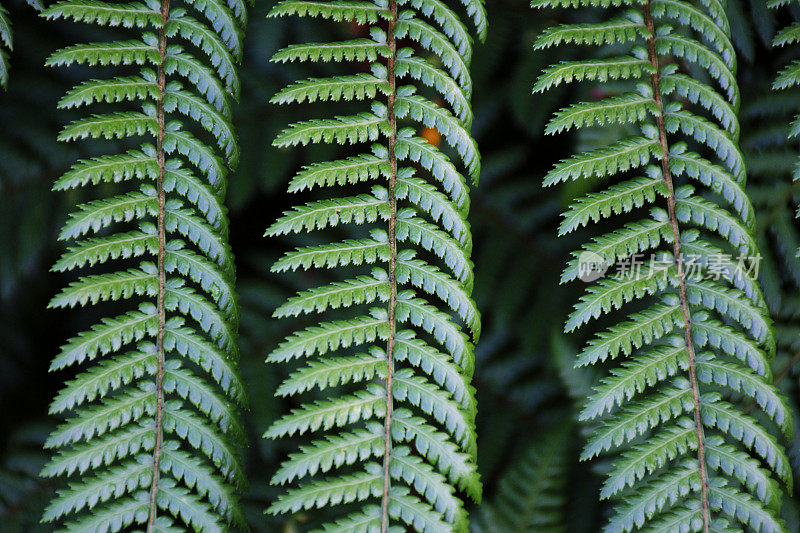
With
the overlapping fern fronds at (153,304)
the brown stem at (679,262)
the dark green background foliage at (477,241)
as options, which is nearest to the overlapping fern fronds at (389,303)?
the overlapping fern fronds at (153,304)

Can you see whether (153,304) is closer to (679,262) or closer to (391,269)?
(391,269)

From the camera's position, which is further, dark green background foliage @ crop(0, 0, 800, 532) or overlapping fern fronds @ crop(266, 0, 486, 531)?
dark green background foliage @ crop(0, 0, 800, 532)

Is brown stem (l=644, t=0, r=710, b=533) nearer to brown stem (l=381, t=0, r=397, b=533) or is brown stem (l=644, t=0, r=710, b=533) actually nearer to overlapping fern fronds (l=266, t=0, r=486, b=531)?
overlapping fern fronds (l=266, t=0, r=486, b=531)

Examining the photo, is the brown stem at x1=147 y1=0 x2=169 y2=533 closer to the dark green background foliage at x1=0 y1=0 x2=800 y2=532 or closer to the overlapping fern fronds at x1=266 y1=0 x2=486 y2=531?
Result: the overlapping fern fronds at x1=266 y1=0 x2=486 y2=531

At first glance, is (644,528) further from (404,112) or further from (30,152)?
(30,152)

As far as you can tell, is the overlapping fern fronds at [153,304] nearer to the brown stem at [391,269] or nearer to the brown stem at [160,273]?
the brown stem at [160,273]

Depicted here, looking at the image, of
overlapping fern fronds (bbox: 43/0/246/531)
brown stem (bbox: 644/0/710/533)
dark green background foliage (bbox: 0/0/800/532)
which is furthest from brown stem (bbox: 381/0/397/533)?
dark green background foliage (bbox: 0/0/800/532)
